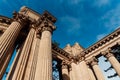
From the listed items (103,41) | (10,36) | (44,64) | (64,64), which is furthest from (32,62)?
(103,41)

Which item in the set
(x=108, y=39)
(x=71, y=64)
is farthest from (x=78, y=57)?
(x=108, y=39)

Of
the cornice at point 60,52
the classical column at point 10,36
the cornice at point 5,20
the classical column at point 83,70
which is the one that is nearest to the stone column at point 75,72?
the classical column at point 83,70

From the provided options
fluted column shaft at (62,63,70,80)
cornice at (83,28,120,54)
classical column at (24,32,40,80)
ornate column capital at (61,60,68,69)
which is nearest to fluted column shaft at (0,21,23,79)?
classical column at (24,32,40,80)

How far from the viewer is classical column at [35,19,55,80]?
243 inches

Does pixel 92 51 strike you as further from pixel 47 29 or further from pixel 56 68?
pixel 47 29

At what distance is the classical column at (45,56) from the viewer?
618 centimetres

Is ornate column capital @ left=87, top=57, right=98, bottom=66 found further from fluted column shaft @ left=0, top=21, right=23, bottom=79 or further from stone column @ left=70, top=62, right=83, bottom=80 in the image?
fluted column shaft @ left=0, top=21, right=23, bottom=79

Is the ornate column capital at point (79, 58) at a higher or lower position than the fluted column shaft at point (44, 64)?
higher

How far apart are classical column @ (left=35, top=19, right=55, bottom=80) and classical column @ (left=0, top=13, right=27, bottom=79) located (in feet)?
5.72

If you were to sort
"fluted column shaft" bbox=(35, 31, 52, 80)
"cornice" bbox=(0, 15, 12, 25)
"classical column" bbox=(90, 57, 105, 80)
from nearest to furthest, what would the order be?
1. "fluted column shaft" bbox=(35, 31, 52, 80)
2. "cornice" bbox=(0, 15, 12, 25)
3. "classical column" bbox=(90, 57, 105, 80)

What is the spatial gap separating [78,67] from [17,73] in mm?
9713

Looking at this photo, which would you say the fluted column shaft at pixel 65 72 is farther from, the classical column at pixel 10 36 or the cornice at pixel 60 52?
the classical column at pixel 10 36

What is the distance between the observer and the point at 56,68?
15.9 meters

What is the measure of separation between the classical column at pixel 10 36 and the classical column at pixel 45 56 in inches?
68.6
